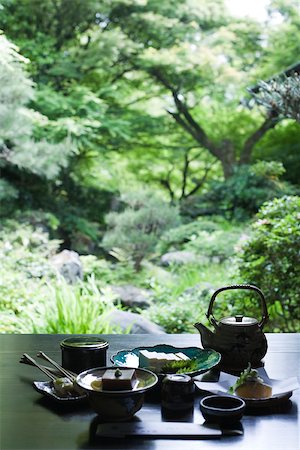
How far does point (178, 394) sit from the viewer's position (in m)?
1.14

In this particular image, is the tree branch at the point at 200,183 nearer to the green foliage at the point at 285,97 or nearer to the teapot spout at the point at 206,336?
the green foliage at the point at 285,97

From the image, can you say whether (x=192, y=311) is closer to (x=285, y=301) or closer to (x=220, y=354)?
(x=285, y=301)

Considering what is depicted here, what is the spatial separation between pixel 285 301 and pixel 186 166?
462 centimetres

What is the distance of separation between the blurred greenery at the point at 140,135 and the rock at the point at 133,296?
10 centimetres

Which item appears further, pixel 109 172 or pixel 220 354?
pixel 109 172

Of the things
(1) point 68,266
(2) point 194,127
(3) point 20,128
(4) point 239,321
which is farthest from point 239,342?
(2) point 194,127

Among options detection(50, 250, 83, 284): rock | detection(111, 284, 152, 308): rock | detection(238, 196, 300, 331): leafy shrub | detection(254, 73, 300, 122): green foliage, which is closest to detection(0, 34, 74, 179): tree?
detection(50, 250, 83, 284): rock

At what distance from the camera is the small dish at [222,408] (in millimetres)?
1083

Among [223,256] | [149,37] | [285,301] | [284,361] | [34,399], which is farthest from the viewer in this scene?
[149,37]

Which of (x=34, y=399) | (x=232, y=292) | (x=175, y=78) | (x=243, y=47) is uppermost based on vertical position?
(x=243, y=47)

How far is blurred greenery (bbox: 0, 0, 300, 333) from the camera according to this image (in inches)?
243

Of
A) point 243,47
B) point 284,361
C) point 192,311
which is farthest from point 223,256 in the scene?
point 284,361

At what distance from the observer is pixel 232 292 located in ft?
13.1

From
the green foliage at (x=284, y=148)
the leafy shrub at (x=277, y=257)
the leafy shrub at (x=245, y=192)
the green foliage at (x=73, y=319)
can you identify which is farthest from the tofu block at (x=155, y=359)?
the green foliage at (x=284, y=148)
